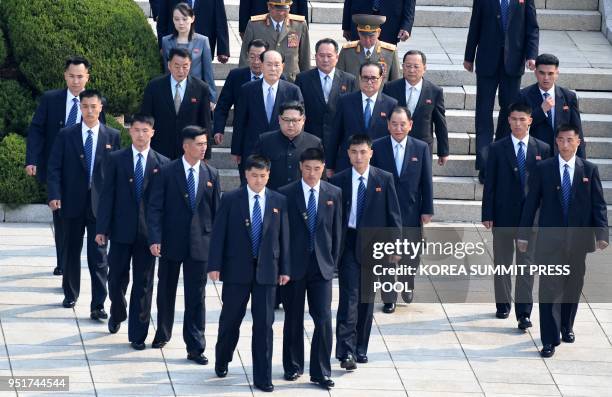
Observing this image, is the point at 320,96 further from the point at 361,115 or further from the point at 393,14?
the point at 393,14

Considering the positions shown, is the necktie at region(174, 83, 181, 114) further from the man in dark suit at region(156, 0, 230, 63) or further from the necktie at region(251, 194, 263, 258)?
the necktie at region(251, 194, 263, 258)

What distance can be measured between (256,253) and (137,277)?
143 cm

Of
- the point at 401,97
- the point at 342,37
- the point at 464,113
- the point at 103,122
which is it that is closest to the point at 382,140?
the point at 401,97

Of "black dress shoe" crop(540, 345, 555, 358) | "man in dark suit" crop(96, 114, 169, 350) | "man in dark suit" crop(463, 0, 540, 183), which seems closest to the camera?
"man in dark suit" crop(96, 114, 169, 350)

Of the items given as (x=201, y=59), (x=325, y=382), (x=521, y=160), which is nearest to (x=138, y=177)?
(x=325, y=382)

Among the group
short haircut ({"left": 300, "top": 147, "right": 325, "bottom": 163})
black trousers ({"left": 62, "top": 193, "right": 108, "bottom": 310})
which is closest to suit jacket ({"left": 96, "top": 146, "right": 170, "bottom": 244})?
black trousers ({"left": 62, "top": 193, "right": 108, "bottom": 310})

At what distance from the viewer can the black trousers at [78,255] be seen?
1631 centimetres

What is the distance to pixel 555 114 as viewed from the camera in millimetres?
17719

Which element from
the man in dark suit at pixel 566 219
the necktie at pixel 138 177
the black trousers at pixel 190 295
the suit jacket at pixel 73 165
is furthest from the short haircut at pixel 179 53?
the man in dark suit at pixel 566 219

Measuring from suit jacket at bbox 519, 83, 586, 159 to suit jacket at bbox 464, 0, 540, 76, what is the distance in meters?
1.41

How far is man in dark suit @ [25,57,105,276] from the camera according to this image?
17000 mm

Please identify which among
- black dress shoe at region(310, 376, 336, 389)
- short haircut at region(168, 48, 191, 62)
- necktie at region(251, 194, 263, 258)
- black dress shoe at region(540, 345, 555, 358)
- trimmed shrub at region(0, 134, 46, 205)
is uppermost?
short haircut at region(168, 48, 191, 62)

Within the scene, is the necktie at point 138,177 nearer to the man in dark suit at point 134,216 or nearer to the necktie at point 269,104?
the man in dark suit at point 134,216

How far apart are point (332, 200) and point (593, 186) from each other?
8.60 ft
